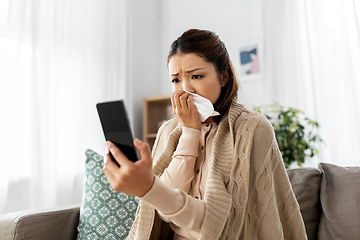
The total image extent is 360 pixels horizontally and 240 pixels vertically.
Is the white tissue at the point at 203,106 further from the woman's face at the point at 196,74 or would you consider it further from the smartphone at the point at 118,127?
the smartphone at the point at 118,127

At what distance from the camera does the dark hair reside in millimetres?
1048

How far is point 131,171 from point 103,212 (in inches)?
34.1

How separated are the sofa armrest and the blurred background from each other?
0.57 meters

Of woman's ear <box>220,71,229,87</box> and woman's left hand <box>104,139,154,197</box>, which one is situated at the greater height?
woman's ear <box>220,71,229,87</box>

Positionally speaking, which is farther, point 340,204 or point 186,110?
point 340,204

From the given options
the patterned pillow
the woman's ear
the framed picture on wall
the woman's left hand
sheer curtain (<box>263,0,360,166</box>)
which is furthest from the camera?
the framed picture on wall

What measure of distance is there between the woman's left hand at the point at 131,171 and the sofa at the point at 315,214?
0.83 metres

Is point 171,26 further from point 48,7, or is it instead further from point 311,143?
point 311,143

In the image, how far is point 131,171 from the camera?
0.62 m

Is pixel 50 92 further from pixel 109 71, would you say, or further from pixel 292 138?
pixel 292 138

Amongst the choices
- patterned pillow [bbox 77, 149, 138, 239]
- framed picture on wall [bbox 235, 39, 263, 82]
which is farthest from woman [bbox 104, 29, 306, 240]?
framed picture on wall [bbox 235, 39, 263, 82]

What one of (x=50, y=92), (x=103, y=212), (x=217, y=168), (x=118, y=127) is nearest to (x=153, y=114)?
(x=50, y=92)

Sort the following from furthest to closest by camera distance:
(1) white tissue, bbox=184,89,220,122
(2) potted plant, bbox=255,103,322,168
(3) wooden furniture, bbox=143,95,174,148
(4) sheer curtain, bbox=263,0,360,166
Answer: (3) wooden furniture, bbox=143,95,174,148 → (4) sheer curtain, bbox=263,0,360,166 → (2) potted plant, bbox=255,103,322,168 → (1) white tissue, bbox=184,89,220,122

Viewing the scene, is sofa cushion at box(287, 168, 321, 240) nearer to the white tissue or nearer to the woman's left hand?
the white tissue
